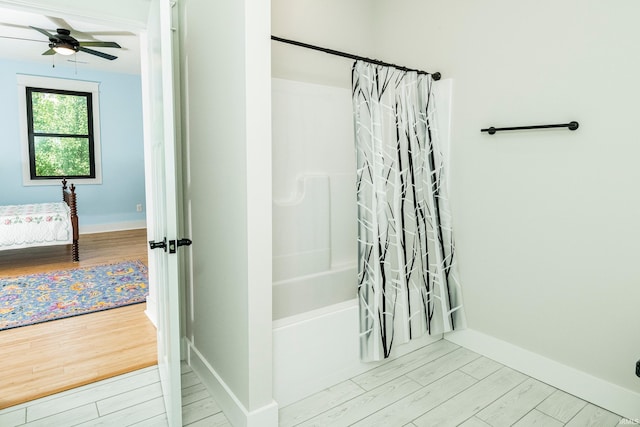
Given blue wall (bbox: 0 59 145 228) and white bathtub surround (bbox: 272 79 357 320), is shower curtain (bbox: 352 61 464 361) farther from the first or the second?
blue wall (bbox: 0 59 145 228)

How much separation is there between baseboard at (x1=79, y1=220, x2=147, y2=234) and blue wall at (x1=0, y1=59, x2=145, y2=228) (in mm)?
47

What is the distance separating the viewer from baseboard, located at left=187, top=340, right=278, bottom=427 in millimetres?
1681

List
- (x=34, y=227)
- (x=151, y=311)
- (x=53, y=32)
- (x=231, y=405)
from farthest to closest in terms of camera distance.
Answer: (x=34, y=227) → (x=53, y=32) → (x=151, y=311) → (x=231, y=405)

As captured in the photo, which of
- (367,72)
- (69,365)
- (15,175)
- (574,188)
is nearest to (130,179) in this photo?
(15,175)

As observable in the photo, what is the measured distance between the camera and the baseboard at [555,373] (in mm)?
1830

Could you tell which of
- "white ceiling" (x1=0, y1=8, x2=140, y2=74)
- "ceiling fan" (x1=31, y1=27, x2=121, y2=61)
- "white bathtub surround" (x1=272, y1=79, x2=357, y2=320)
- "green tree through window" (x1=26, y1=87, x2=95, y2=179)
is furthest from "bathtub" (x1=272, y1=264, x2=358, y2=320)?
"green tree through window" (x1=26, y1=87, x2=95, y2=179)

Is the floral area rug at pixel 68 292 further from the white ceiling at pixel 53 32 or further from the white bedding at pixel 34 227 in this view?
the white ceiling at pixel 53 32

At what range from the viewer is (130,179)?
6.09 m

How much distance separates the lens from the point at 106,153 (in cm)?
585

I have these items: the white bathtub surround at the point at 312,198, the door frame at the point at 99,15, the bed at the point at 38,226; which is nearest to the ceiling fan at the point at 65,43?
the bed at the point at 38,226

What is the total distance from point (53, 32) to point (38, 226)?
76.4 inches

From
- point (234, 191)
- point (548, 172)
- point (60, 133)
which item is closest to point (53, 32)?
point (60, 133)

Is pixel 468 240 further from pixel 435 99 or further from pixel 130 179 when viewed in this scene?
pixel 130 179

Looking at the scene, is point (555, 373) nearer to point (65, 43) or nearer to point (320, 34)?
point (320, 34)
